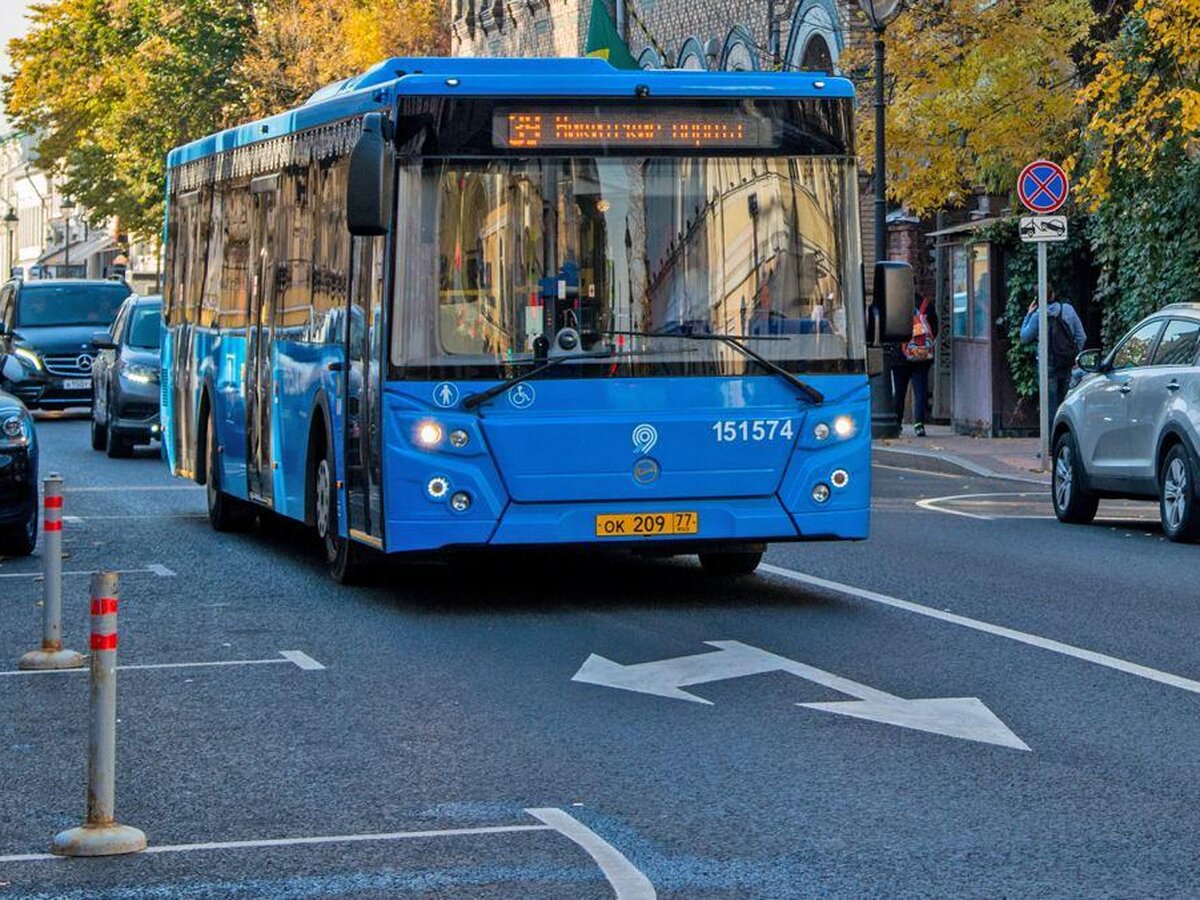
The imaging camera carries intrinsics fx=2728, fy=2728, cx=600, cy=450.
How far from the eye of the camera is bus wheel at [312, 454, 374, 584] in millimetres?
15055

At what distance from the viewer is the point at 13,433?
17328mm

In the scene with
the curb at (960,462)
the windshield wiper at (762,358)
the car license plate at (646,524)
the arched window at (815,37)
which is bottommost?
the curb at (960,462)

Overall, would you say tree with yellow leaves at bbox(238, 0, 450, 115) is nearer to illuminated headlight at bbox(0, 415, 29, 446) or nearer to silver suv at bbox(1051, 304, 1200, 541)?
silver suv at bbox(1051, 304, 1200, 541)

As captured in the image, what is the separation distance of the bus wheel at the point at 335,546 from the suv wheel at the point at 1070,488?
691 centimetres

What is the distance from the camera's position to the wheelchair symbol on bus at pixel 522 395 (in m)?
13.5

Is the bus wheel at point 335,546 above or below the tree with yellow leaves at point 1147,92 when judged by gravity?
below

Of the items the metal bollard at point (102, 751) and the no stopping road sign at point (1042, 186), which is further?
the no stopping road sign at point (1042, 186)

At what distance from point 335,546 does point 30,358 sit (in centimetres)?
2287

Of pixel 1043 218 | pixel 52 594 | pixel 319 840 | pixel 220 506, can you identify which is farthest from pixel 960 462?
pixel 319 840

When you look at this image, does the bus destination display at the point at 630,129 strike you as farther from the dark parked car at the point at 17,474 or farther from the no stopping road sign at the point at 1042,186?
the no stopping road sign at the point at 1042,186

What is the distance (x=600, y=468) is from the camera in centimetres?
1362

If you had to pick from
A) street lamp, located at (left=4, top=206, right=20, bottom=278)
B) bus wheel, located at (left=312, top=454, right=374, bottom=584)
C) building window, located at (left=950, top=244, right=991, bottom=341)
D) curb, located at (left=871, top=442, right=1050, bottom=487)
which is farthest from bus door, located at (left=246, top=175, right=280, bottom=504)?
street lamp, located at (left=4, top=206, right=20, bottom=278)

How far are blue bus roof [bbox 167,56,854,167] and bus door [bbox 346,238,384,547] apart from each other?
2.60ft

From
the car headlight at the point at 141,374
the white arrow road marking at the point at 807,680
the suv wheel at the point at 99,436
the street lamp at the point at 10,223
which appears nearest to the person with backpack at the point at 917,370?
the car headlight at the point at 141,374
